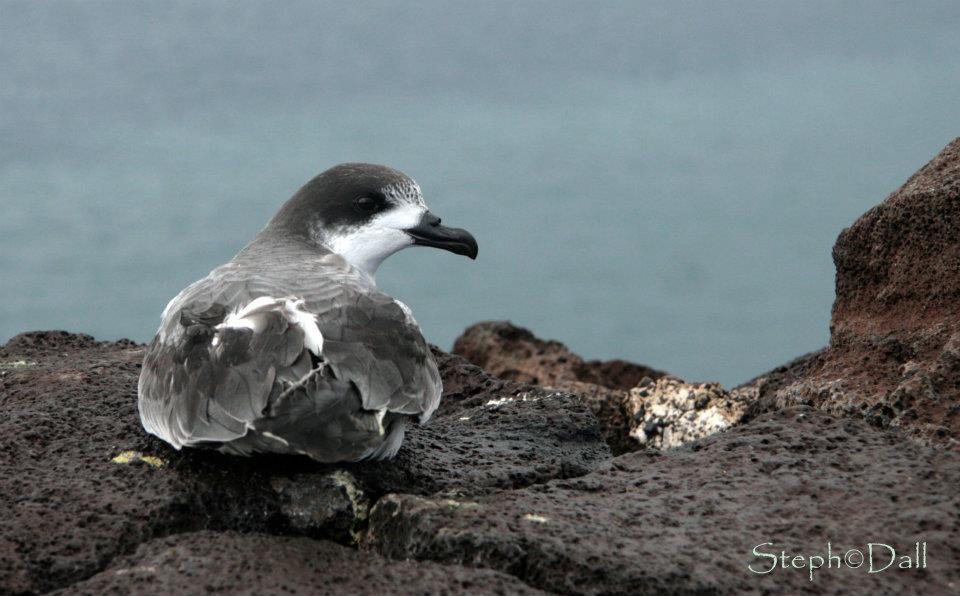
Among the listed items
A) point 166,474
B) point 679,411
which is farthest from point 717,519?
point 679,411

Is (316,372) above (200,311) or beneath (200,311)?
beneath

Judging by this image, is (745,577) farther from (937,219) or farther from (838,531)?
(937,219)

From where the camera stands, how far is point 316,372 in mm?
4945

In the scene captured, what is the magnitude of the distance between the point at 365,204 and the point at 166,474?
7.81 ft

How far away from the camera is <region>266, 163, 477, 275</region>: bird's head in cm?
731

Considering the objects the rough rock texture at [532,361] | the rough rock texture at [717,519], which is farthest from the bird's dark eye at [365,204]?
the rough rock texture at [532,361]

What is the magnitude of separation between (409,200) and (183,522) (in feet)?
9.35

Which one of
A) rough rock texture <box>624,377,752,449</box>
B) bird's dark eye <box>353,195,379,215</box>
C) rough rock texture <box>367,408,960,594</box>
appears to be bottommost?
rough rock texture <box>367,408,960,594</box>

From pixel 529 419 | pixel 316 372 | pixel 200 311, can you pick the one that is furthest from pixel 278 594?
pixel 529 419

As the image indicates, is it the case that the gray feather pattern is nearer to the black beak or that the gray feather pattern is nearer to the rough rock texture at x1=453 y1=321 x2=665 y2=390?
the black beak

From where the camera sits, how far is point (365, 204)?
7383 mm

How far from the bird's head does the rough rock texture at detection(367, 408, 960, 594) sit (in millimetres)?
2274

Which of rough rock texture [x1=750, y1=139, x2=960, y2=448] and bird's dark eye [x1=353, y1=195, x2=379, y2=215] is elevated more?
bird's dark eye [x1=353, y1=195, x2=379, y2=215]

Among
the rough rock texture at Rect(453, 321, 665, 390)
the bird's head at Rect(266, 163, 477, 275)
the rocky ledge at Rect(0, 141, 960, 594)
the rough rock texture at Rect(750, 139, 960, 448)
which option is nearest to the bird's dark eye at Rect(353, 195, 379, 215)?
the bird's head at Rect(266, 163, 477, 275)
